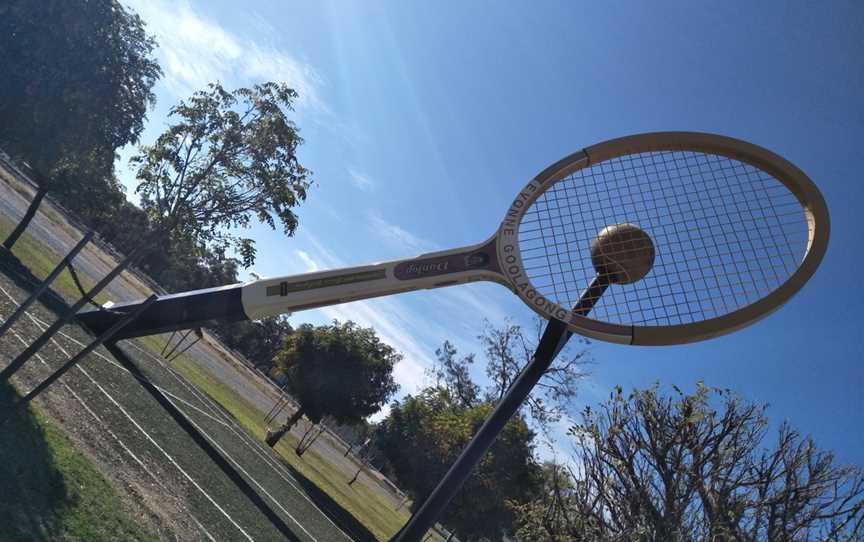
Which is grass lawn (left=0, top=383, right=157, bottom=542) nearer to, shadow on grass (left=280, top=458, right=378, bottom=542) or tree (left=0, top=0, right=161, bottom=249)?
tree (left=0, top=0, right=161, bottom=249)

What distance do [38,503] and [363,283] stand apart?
3.22 m

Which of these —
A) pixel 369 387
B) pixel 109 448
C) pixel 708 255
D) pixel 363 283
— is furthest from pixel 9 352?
pixel 369 387

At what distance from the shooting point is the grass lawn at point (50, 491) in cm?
473

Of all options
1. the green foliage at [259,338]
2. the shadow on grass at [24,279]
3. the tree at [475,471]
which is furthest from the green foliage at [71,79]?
the green foliage at [259,338]

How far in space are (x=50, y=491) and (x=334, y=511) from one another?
1271 cm

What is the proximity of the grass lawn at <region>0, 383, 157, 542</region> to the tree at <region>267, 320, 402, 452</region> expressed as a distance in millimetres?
19450

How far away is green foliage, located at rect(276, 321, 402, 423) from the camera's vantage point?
2584 centimetres

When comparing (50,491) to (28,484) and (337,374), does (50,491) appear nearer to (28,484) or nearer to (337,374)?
(28,484)

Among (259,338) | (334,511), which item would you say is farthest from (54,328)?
(259,338)

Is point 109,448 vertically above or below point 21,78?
below

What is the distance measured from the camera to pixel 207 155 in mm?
9836

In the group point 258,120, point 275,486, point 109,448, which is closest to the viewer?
point 109,448

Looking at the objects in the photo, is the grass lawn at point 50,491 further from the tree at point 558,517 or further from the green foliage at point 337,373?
the green foliage at point 337,373

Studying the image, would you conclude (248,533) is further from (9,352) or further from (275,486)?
(275,486)
